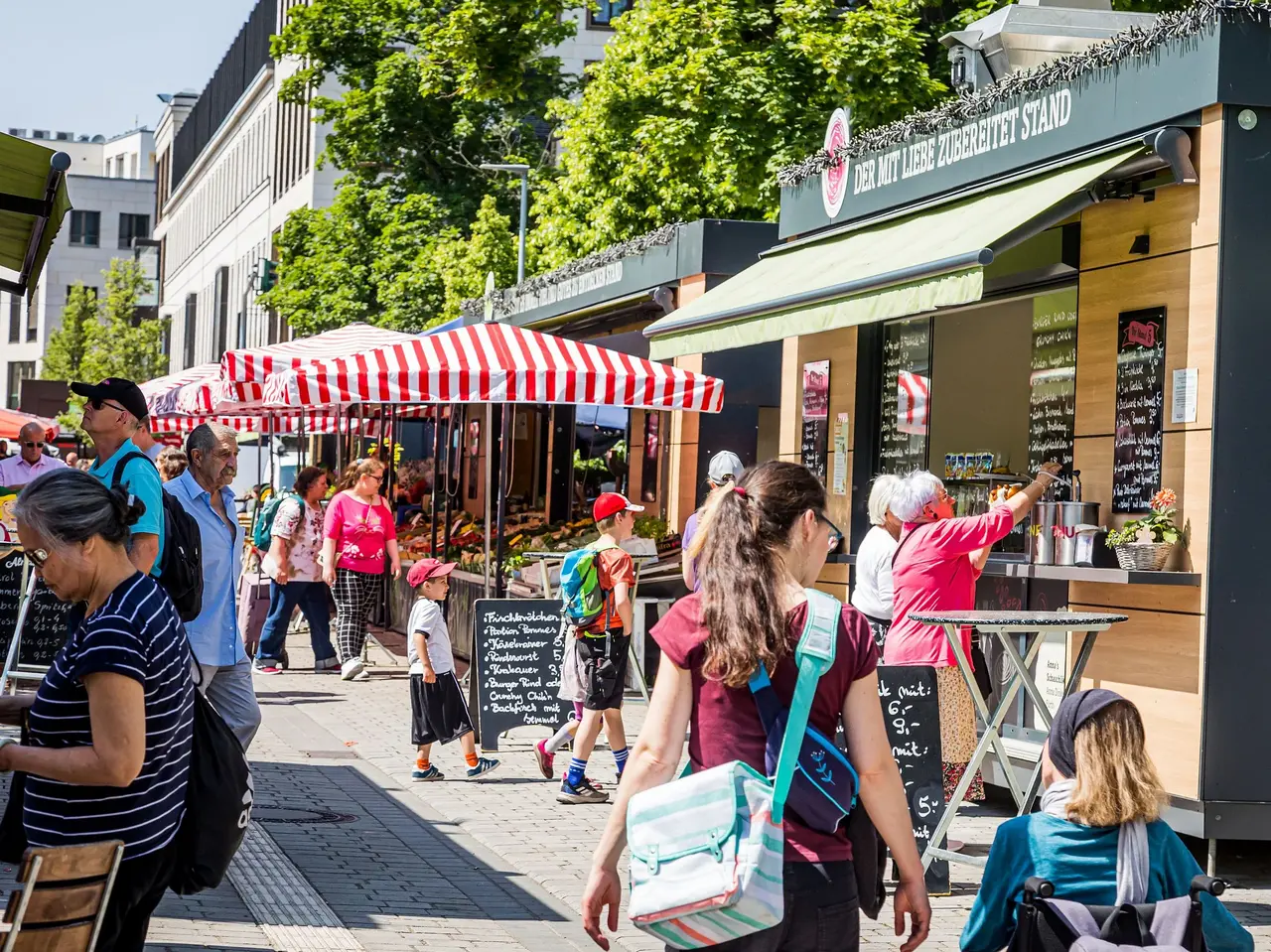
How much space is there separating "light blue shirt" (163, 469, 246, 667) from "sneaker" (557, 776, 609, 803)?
289 centimetres

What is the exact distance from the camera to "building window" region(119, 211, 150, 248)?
110688mm

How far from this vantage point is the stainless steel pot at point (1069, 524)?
904cm

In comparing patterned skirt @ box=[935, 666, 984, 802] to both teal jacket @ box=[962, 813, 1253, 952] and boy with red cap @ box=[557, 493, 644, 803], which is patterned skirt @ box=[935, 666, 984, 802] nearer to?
boy with red cap @ box=[557, 493, 644, 803]

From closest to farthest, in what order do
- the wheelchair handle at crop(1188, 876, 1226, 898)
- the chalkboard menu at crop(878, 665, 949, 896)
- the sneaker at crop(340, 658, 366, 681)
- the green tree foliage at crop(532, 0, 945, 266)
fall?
the wheelchair handle at crop(1188, 876, 1226, 898) → the chalkboard menu at crop(878, 665, 949, 896) → the sneaker at crop(340, 658, 366, 681) → the green tree foliage at crop(532, 0, 945, 266)

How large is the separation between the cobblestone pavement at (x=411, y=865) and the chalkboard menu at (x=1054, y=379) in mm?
2098

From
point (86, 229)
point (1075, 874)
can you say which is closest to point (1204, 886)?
point (1075, 874)

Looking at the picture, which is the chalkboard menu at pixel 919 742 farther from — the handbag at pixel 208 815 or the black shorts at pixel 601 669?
the handbag at pixel 208 815

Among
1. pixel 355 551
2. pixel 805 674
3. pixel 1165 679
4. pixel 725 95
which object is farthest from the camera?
pixel 725 95

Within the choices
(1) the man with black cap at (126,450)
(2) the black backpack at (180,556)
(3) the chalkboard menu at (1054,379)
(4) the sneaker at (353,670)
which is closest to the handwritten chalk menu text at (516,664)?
(3) the chalkboard menu at (1054,379)

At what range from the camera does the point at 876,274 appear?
969 centimetres

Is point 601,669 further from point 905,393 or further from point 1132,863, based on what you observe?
point 1132,863

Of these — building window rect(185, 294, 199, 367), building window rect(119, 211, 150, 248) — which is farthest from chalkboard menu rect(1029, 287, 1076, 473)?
building window rect(119, 211, 150, 248)

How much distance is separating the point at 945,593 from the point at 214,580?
3.42 metres

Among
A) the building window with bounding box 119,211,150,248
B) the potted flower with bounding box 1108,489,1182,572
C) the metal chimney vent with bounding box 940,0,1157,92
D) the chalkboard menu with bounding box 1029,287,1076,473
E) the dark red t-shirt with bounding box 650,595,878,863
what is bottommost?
the dark red t-shirt with bounding box 650,595,878,863
